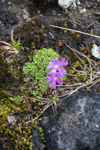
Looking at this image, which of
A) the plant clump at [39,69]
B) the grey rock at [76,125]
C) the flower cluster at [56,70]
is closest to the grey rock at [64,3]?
the plant clump at [39,69]

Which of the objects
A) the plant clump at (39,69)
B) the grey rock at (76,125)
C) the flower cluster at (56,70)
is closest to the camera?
the grey rock at (76,125)

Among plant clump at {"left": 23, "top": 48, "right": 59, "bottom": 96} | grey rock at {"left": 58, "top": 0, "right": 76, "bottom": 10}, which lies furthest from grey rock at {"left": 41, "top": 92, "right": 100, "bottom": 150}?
grey rock at {"left": 58, "top": 0, "right": 76, "bottom": 10}

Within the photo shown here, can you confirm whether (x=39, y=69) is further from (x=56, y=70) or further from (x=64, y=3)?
(x=64, y=3)

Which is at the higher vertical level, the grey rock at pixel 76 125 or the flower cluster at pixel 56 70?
the flower cluster at pixel 56 70

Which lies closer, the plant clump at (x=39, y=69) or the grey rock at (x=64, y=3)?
the plant clump at (x=39, y=69)

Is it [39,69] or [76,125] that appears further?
[39,69]

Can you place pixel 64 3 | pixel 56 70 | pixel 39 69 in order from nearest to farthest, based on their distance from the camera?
pixel 56 70 → pixel 39 69 → pixel 64 3

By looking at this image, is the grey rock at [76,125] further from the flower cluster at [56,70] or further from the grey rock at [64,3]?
the grey rock at [64,3]

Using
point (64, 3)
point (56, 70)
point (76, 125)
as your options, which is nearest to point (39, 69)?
point (56, 70)

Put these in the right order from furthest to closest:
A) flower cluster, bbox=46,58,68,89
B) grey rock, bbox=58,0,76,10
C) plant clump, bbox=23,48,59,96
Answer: grey rock, bbox=58,0,76,10 < plant clump, bbox=23,48,59,96 < flower cluster, bbox=46,58,68,89

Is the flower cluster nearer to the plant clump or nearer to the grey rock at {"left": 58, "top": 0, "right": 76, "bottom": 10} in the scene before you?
the plant clump
